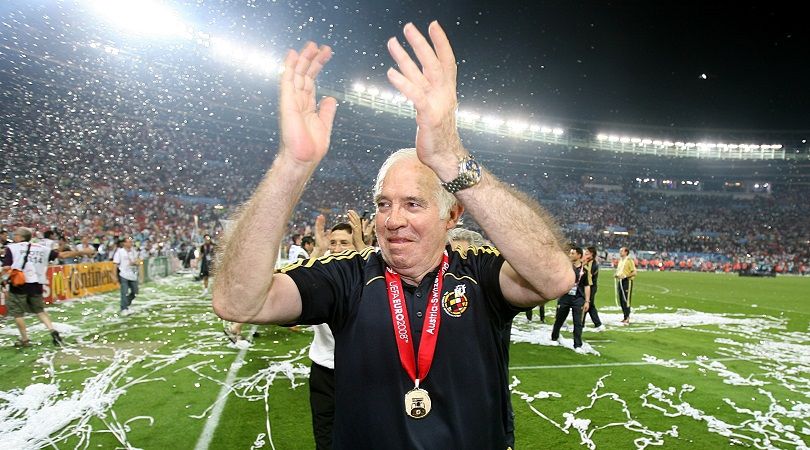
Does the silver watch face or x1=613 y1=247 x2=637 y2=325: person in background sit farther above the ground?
the silver watch face

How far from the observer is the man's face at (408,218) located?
202 cm

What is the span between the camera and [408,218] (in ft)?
6.58

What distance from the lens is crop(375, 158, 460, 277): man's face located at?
202 centimetres

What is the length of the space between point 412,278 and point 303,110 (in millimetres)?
796

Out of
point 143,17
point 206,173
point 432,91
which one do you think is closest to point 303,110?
point 432,91

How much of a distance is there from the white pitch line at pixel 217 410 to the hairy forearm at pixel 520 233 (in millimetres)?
4456

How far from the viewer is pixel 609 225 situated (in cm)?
5659

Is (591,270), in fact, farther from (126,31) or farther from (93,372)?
(126,31)

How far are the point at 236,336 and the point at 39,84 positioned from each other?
32.3 metres

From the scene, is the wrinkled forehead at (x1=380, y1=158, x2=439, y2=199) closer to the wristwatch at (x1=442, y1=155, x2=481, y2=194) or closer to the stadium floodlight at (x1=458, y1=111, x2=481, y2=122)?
the wristwatch at (x1=442, y1=155, x2=481, y2=194)

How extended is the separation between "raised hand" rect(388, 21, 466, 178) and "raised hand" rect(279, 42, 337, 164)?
0.97ft

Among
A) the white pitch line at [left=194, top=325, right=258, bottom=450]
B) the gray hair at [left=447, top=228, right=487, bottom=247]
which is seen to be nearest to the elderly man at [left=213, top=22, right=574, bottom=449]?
the gray hair at [left=447, top=228, right=487, bottom=247]

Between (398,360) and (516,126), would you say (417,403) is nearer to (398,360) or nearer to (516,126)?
(398,360)

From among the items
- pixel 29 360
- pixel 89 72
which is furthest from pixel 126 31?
pixel 29 360
